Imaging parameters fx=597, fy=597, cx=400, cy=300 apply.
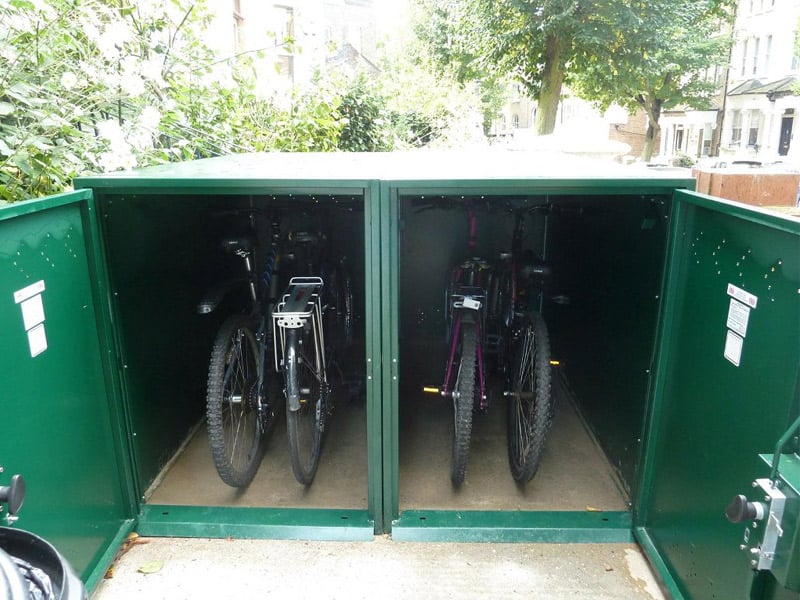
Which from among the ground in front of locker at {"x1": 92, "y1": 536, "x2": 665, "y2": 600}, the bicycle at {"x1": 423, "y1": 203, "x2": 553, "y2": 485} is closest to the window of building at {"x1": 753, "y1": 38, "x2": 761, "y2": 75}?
the bicycle at {"x1": 423, "y1": 203, "x2": 553, "y2": 485}

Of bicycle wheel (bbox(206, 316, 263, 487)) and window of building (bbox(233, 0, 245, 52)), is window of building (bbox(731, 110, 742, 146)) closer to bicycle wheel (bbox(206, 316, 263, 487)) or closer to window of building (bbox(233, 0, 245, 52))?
window of building (bbox(233, 0, 245, 52))

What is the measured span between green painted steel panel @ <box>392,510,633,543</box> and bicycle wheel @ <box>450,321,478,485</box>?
0.27 meters

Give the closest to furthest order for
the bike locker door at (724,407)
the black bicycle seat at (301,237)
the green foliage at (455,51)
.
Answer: the bike locker door at (724,407) < the black bicycle seat at (301,237) < the green foliage at (455,51)

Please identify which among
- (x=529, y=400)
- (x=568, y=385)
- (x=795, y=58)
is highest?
(x=795, y=58)

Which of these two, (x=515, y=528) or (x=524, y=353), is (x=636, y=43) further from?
(x=515, y=528)

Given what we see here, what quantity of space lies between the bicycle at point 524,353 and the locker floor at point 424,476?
0.53 ft

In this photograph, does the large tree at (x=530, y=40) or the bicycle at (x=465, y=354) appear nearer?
the bicycle at (x=465, y=354)

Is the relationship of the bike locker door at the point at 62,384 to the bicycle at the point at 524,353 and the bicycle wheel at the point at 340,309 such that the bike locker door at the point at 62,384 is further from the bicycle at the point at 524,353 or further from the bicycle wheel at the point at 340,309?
the bicycle at the point at 524,353

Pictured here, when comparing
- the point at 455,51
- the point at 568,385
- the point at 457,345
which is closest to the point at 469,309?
the point at 457,345

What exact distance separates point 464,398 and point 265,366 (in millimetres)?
1022

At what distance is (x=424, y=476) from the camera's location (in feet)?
10.2

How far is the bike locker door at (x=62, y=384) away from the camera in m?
1.83

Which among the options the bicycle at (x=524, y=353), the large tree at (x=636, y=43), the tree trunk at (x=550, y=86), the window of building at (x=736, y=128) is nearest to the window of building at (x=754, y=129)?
the window of building at (x=736, y=128)

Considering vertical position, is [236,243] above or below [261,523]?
above
